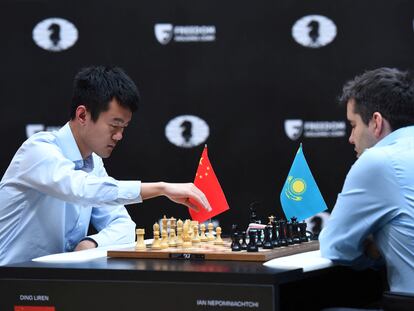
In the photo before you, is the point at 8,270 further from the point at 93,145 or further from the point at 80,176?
the point at 93,145

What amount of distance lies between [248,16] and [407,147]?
8.21 feet

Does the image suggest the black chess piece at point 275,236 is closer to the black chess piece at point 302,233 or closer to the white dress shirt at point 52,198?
the black chess piece at point 302,233

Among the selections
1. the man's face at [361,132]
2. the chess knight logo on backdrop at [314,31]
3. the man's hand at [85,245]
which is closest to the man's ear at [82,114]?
the man's hand at [85,245]

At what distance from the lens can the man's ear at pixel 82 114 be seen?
3611mm

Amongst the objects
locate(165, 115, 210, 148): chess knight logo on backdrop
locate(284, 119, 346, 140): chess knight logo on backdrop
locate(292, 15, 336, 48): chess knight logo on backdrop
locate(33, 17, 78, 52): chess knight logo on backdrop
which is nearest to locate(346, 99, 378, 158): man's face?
locate(284, 119, 346, 140): chess knight logo on backdrop

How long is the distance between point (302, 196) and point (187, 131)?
65.7 inches

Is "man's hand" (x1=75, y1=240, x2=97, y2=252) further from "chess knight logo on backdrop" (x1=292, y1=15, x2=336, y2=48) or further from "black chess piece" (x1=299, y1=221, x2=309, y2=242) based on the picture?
"chess knight logo on backdrop" (x1=292, y1=15, x2=336, y2=48)

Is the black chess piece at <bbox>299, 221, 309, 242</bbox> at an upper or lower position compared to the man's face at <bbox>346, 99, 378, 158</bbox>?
lower

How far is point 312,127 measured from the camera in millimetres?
5039

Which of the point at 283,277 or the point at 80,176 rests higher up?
the point at 80,176

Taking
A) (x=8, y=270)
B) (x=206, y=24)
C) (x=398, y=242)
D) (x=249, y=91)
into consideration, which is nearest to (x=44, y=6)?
(x=206, y=24)

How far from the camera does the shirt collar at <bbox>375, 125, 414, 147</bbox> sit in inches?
112

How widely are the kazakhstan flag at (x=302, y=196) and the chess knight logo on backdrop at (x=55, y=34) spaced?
2.18 metres

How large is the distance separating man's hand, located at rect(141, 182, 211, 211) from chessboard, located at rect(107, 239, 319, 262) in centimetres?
19
